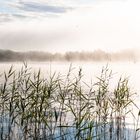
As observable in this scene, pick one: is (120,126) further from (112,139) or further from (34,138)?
(34,138)

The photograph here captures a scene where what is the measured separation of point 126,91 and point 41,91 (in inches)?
71.0

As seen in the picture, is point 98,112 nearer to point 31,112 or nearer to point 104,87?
point 104,87

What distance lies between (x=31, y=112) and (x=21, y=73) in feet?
4.63

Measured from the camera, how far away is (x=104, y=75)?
9352 mm

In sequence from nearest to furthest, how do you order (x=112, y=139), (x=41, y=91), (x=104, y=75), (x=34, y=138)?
(x=34, y=138), (x=41, y=91), (x=112, y=139), (x=104, y=75)

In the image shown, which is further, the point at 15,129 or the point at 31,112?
the point at 15,129

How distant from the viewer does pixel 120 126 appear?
8438 millimetres

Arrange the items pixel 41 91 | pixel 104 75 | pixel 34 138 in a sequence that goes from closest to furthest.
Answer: pixel 34 138, pixel 41 91, pixel 104 75

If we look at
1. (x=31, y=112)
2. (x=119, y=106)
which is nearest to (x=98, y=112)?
(x=119, y=106)

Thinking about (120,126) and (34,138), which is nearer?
(34,138)

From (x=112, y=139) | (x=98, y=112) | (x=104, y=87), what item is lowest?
(x=112, y=139)

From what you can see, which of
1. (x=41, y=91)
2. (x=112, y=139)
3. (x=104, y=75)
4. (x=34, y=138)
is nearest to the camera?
(x=34, y=138)

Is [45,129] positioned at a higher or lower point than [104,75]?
lower

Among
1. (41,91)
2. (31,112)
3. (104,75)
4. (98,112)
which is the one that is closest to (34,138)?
(31,112)
